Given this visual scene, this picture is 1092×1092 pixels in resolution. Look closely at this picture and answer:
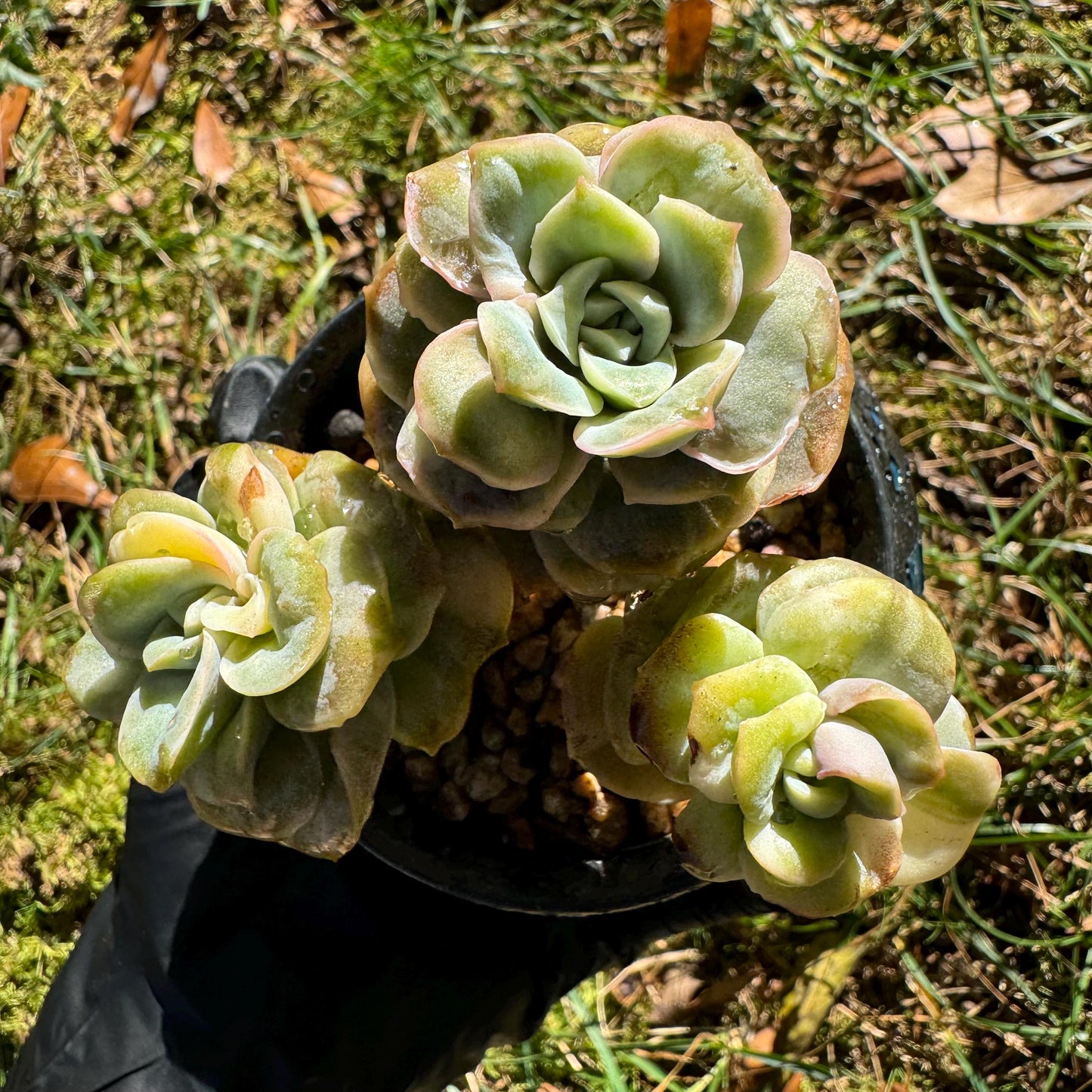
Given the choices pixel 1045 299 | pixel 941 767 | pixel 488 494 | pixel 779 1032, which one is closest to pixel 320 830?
pixel 488 494

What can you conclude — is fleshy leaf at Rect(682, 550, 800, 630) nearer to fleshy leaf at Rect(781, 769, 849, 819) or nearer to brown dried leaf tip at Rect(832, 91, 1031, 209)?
fleshy leaf at Rect(781, 769, 849, 819)

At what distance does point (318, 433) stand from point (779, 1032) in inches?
36.4

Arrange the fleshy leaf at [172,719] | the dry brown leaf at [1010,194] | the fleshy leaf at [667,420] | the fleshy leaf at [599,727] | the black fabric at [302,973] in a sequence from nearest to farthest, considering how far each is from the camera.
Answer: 1. the fleshy leaf at [667,420]
2. the fleshy leaf at [172,719]
3. the fleshy leaf at [599,727]
4. the black fabric at [302,973]
5. the dry brown leaf at [1010,194]

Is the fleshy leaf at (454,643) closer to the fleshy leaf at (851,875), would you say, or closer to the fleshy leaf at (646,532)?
the fleshy leaf at (646,532)

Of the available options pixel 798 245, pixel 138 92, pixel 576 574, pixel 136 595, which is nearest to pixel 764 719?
pixel 576 574

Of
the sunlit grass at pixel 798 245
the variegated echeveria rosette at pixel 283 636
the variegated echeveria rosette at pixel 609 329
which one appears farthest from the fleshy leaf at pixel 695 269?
the sunlit grass at pixel 798 245

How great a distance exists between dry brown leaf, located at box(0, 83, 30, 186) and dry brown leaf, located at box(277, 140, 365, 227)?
1.15ft

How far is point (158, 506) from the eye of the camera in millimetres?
609

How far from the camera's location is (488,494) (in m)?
0.52

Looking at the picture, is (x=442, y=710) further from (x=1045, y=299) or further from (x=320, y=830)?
(x=1045, y=299)

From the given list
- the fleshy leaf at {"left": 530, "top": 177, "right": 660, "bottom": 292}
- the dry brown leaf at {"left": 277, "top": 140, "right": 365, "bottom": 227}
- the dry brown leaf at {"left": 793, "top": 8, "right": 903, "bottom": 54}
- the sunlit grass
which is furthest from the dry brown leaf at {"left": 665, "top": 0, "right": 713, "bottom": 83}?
the fleshy leaf at {"left": 530, "top": 177, "right": 660, "bottom": 292}

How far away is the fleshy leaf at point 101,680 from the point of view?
0.63 meters

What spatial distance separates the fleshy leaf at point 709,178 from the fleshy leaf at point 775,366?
0.07 ft

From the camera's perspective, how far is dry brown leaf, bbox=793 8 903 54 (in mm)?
1295
